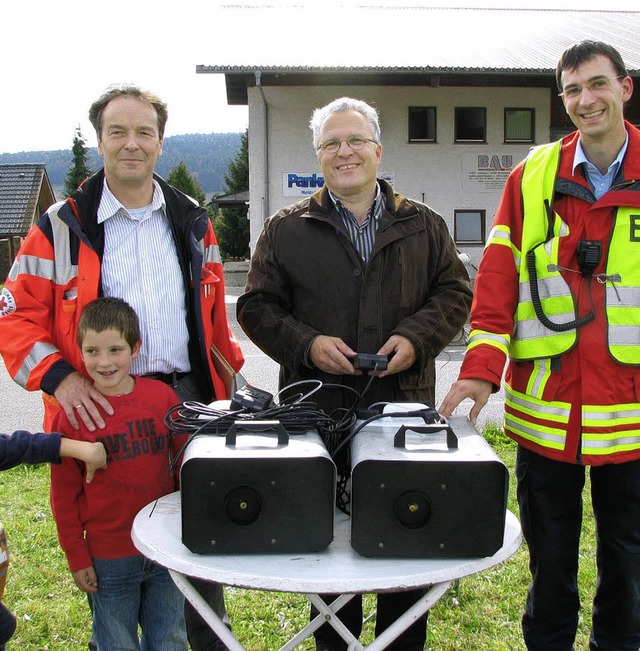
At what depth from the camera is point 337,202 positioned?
2.63 meters

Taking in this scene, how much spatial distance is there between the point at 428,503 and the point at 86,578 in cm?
115

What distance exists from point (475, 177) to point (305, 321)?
17549 millimetres

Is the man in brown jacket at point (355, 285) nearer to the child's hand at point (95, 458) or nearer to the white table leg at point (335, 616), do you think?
the white table leg at point (335, 616)

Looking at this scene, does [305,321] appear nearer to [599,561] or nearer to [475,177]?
[599,561]

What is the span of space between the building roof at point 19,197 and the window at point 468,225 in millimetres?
17059

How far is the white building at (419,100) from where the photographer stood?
17422 millimetres

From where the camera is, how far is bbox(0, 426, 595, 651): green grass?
2949 mm

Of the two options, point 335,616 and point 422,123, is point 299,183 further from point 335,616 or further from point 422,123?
point 335,616

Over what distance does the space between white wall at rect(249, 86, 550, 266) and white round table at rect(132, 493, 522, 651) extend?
1684 cm

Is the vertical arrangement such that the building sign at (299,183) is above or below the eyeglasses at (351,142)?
above

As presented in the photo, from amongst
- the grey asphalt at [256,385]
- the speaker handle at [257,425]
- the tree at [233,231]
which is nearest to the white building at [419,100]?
the grey asphalt at [256,385]

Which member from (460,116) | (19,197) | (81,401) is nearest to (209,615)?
(81,401)

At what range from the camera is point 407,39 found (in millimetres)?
19781

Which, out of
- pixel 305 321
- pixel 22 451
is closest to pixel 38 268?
pixel 22 451
